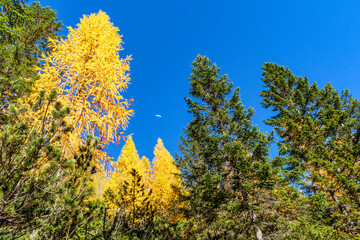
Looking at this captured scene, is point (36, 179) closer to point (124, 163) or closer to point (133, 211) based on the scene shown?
point (133, 211)

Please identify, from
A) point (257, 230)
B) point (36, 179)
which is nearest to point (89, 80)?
point (36, 179)

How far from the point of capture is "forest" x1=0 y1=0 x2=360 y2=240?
2.27m

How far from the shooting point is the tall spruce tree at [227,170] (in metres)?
6.66

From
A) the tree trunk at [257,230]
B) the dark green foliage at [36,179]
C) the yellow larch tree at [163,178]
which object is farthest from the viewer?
the yellow larch tree at [163,178]

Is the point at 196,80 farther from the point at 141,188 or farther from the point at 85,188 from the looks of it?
the point at 85,188

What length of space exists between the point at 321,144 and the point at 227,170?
6.51m

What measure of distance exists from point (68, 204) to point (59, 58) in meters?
5.49

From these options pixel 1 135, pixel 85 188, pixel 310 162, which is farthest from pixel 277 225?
pixel 1 135

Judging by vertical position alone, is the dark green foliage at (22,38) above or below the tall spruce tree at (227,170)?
above

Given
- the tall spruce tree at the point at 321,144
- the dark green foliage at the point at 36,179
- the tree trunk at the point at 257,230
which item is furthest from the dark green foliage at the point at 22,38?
the tall spruce tree at the point at 321,144

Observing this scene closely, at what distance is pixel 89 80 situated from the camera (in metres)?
5.65

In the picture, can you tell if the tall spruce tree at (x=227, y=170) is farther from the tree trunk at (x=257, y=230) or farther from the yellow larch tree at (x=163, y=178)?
the yellow larch tree at (x=163, y=178)

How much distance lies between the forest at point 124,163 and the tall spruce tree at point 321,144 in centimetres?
7

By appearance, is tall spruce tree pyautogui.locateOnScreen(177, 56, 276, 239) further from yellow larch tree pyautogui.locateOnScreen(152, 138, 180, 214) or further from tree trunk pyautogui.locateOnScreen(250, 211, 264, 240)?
yellow larch tree pyautogui.locateOnScreen(152, 138, 180, 214)
